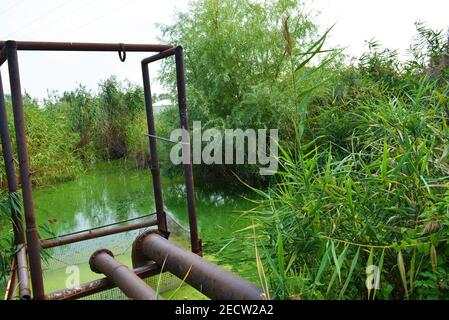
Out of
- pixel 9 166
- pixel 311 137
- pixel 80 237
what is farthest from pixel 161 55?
pixel 311 137

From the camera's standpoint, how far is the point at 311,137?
497cm

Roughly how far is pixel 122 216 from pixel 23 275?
3058 mm

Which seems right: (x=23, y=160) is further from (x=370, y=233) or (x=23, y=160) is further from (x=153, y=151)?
(x=370, y=233)

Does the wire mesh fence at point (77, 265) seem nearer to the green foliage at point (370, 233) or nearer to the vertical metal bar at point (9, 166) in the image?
the vertical metal bar at point (9, 166)

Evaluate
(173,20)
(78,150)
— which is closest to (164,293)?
(173,20)

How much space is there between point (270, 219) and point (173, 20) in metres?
4.95

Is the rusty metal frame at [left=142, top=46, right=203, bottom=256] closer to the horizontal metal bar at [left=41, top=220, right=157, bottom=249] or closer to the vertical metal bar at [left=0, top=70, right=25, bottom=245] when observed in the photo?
the horizontal metal bar at [left=41, top=220, right=157, bottom=249]

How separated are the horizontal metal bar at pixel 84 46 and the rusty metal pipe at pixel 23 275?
105cm

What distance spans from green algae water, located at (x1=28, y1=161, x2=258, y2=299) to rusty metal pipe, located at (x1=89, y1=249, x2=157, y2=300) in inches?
13.8

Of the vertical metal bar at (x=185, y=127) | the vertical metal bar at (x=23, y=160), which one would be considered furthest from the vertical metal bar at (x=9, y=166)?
the vertical metal bar at (x=185, y=127)

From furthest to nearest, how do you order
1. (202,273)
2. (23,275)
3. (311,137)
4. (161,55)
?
→ (311,137)
(161,55)
(23,275)
(202,273)
